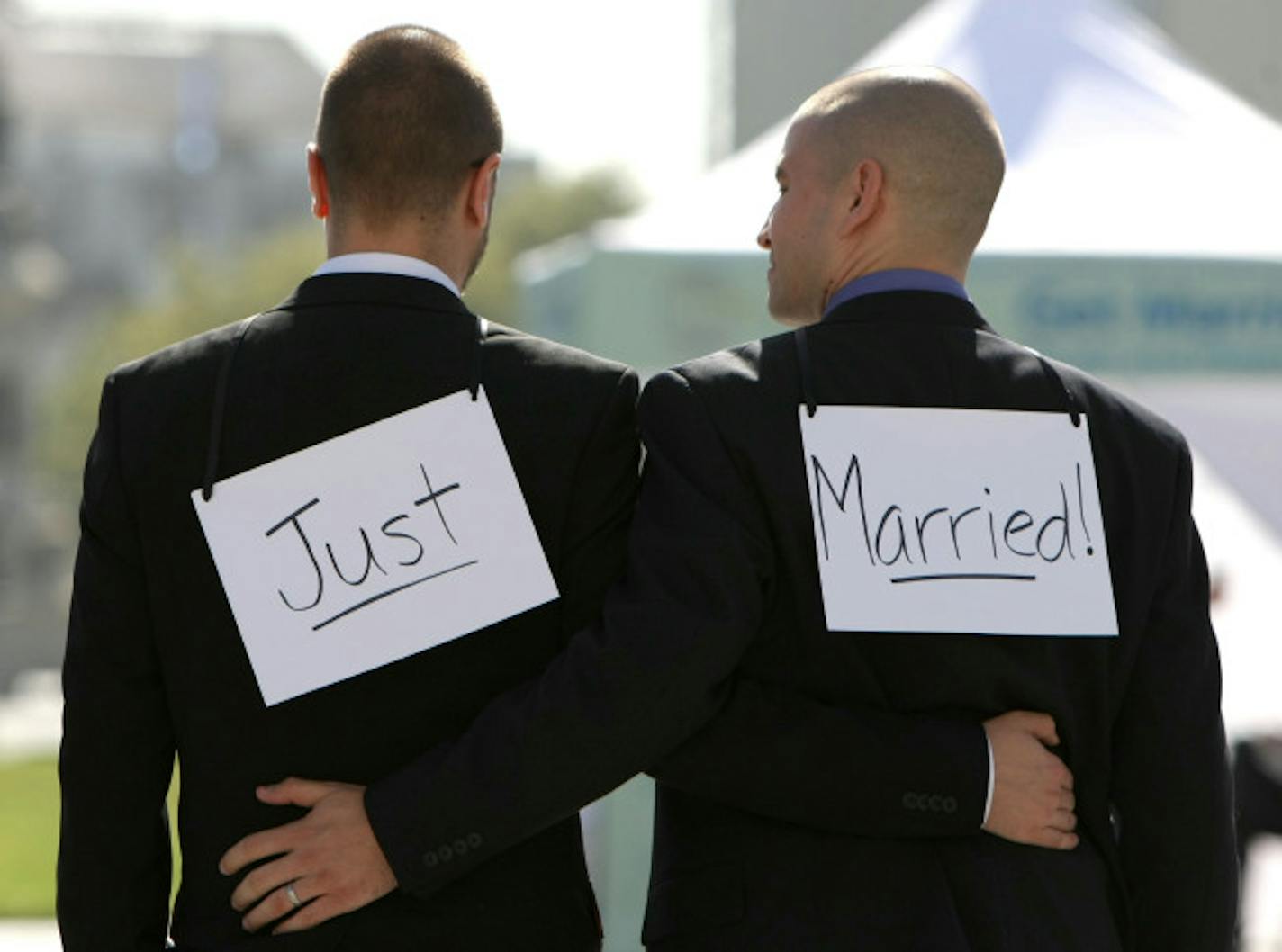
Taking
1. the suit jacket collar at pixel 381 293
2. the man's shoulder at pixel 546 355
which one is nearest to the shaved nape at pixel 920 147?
the man's shoulder at pixel 546 355

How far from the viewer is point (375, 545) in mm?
2211

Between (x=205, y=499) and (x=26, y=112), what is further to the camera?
(x=26, y=112)

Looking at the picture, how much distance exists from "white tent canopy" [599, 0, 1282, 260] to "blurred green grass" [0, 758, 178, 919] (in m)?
3.25

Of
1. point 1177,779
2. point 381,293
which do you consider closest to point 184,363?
point 381,293

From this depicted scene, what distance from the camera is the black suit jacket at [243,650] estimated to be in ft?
7.20

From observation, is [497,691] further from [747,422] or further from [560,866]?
[747,422]

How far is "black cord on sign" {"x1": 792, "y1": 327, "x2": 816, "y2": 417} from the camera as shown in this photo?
2.25m

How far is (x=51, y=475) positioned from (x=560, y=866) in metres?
47.9

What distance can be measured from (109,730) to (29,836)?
885 cm

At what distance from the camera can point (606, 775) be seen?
7.07ft

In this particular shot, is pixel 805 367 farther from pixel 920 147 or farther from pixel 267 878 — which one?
pixel 267 878

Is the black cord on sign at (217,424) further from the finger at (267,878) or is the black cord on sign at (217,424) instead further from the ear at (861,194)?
the ear at (861,194)

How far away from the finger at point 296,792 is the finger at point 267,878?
0.18 feet

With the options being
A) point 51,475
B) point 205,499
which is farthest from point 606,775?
point 51,475
